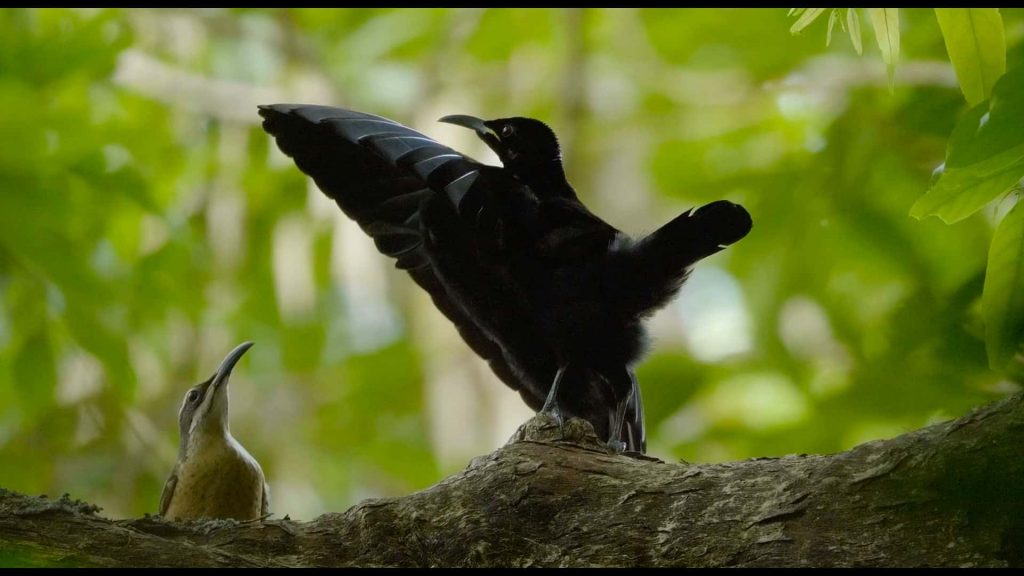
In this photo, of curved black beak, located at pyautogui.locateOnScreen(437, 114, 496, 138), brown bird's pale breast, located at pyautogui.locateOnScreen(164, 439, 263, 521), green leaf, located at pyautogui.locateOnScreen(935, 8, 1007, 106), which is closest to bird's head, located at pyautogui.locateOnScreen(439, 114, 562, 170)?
curved black beak, located at pyautogui.locateOnScreen(437, 114, 496, 138)

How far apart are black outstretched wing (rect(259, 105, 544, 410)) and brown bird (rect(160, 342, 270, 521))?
1.15 meters

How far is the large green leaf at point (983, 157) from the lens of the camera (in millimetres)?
2363

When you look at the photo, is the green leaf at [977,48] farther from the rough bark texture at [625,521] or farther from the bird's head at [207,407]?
the bird's head at [207,407]

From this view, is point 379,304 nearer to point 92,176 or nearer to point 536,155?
point 92,176

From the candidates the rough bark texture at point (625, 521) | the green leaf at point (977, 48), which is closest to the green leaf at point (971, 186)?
the green leaf at point (977, 48)

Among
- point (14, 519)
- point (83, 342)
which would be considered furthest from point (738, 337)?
point (14, 519)

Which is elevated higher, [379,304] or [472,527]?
[379,304]

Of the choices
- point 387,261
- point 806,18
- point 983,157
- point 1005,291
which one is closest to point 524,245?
point 806,18

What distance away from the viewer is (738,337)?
7.95 meters

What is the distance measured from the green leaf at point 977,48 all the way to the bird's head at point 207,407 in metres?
3.77

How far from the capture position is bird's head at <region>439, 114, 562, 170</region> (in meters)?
4.93

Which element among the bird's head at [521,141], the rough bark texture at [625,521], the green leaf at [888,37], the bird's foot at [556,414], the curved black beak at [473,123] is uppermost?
the curved black beak at [473,123]

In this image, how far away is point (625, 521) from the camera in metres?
3.17
